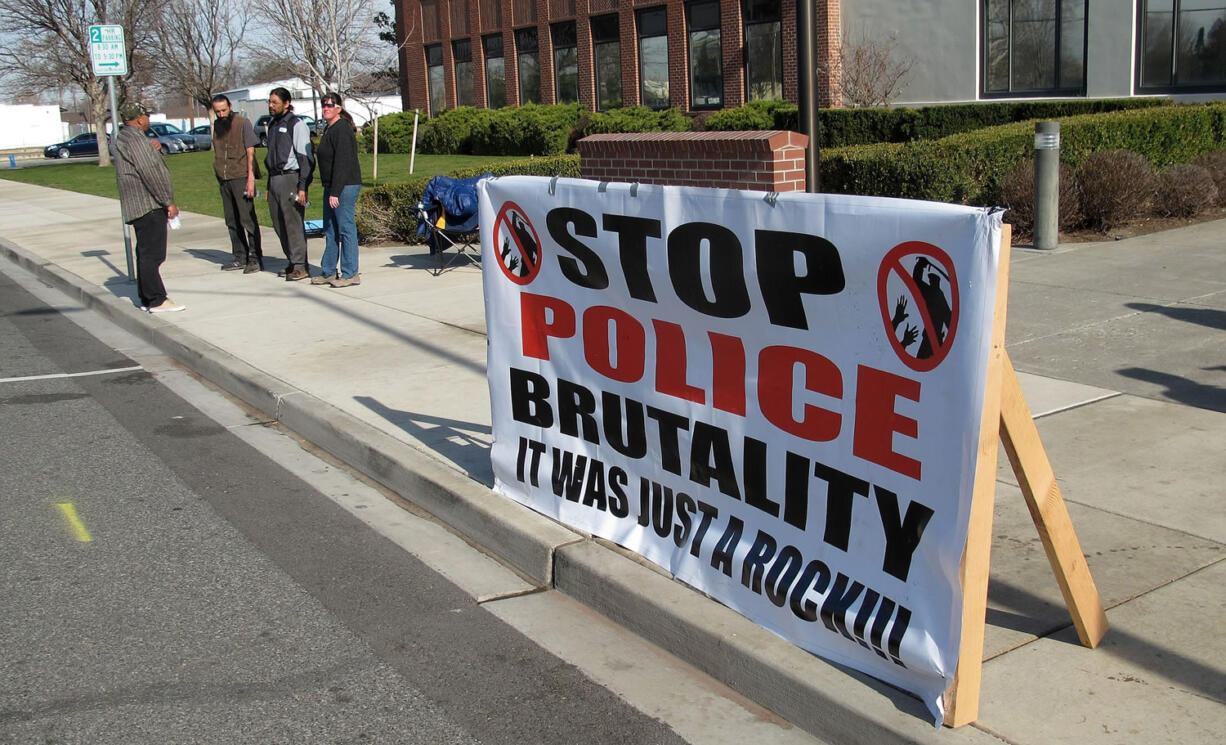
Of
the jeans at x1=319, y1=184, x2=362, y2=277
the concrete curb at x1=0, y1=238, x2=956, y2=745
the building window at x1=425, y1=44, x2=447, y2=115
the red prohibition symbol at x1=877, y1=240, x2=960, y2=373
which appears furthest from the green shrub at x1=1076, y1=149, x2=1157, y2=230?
the building window at x1=425, y1=44, x2=447, y2=115

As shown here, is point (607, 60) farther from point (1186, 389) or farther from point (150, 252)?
point (1186, 389)

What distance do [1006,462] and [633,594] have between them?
2346 millimetres

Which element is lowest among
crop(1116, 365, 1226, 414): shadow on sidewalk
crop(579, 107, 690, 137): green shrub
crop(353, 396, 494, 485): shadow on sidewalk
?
crop(353, 396, 494, 485): shadow on sidewalk

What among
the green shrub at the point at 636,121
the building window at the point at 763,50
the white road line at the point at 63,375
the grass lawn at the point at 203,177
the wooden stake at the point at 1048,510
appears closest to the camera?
the wooden stake at the point at 1048,510

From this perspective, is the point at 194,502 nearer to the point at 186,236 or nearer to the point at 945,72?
the point at 186,236

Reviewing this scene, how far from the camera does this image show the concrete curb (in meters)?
3.64

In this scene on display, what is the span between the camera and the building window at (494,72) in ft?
126

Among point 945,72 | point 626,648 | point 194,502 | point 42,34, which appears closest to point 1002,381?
point 626,648

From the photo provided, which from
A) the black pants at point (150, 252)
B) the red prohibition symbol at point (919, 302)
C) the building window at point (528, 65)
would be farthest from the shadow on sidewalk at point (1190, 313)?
the building window at point (528, 65)

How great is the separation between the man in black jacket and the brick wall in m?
5.06

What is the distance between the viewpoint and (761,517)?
426 centimetres

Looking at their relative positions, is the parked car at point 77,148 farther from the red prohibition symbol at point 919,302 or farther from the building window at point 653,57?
the red prohibition symbol at point 919,302

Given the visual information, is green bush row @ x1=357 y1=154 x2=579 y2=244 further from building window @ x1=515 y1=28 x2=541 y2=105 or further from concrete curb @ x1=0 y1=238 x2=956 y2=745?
building window @ x1=515 y1=28 x2=541 y2=105

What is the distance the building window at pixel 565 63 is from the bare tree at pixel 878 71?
10993 mm
